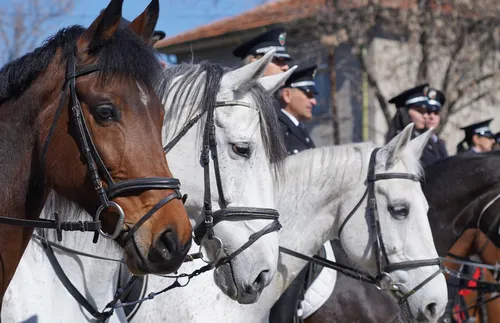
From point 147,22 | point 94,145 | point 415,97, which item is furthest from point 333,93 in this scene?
Answer: point 94,145

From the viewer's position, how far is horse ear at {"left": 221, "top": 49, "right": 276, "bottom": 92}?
4137mm

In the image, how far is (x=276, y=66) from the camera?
20.1 ft

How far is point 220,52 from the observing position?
1973cm

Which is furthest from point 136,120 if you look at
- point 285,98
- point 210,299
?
point 285,98

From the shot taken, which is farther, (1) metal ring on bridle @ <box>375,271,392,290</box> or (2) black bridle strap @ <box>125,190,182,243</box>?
(1) metal ring on bridle @ <box>375,271,392,290</box>

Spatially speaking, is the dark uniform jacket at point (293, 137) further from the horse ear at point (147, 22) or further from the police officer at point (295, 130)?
the horse ear at point (147, 22)

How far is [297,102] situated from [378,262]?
186cm

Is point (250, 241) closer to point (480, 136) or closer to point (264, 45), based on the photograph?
point (264, 45)

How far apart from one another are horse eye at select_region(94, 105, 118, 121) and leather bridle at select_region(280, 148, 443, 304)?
221cm

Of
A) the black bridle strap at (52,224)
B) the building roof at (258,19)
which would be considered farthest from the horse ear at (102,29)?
the building roof at (258,19)

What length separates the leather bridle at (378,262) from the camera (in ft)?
16.4

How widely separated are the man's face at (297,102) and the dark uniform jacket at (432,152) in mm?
1656

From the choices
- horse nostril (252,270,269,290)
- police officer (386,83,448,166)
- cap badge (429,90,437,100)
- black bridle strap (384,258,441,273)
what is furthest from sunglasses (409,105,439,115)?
horse nostril (252,270,269,290)

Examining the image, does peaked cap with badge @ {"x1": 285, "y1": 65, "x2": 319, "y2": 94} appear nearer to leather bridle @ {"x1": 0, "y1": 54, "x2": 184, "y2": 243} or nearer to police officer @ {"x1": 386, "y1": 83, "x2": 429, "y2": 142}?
police officer @ {"x1": 386, "y1": 83, "x2": 429, "y2": 142}
